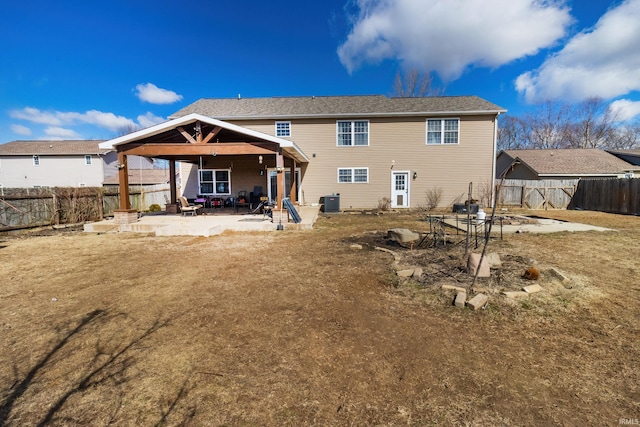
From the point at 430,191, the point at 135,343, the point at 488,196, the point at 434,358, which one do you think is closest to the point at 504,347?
the point at 434,358

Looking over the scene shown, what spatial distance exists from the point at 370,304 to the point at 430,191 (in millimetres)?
14074

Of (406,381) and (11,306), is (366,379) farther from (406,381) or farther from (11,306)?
(11,306)

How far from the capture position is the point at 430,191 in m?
16.8

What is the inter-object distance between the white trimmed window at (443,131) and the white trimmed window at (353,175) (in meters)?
3.85

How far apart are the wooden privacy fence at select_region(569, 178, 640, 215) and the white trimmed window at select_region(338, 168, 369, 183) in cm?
1237

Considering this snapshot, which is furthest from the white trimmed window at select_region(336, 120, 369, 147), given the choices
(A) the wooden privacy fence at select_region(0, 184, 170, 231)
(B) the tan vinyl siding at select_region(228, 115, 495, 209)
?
(A) the wooden privacy fence at select_region(0, 184, 170, 231)

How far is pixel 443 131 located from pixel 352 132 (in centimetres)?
492

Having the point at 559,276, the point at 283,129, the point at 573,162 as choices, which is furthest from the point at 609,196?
the point at 283,129

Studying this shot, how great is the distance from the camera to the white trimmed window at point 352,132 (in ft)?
55.2

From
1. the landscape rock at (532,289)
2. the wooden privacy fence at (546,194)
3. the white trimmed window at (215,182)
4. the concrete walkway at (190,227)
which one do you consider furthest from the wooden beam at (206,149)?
the wooden privacy fence at (546,194)

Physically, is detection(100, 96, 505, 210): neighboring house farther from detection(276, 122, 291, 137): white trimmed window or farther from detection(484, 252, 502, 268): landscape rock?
detection(484, 252, 502, 268): landscape rock

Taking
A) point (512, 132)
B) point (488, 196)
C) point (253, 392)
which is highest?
point (512, 132)

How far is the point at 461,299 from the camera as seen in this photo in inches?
151

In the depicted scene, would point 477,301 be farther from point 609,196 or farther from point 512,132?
point 512,132
